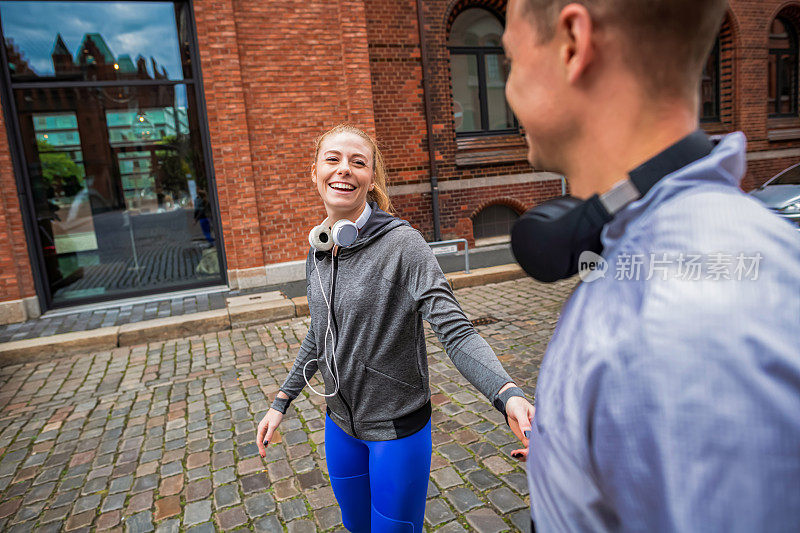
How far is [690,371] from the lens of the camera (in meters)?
0.54

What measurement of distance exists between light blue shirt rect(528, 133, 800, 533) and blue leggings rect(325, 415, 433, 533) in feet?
4.73

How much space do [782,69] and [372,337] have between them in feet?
58.6

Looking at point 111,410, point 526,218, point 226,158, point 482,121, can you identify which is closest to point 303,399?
point 111,410

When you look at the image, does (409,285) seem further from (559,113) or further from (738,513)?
(738,513)

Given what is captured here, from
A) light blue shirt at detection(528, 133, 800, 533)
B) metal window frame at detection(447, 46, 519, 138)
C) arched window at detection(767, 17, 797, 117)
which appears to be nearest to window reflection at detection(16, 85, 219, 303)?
metal window frame at detection(447, 46, 519, 138)

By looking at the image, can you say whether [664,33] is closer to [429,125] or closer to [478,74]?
[429,125]

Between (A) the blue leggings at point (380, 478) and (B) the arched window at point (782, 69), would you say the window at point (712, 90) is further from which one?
(A) the blue leggings at point (380, 478)

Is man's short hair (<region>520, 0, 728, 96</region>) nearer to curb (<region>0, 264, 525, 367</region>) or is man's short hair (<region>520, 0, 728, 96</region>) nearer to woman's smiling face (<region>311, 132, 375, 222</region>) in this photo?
woman's smiling face (<region>311, 132, 375, 222</region>)

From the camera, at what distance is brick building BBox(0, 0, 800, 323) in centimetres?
850

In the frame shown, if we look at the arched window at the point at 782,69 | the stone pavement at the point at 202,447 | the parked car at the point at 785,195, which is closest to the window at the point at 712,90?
the arched window at the point at 782,69

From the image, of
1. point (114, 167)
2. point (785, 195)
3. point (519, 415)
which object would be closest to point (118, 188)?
point (114, 167)

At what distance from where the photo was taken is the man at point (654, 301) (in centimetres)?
52

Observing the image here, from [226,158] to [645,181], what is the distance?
9044 millimetres

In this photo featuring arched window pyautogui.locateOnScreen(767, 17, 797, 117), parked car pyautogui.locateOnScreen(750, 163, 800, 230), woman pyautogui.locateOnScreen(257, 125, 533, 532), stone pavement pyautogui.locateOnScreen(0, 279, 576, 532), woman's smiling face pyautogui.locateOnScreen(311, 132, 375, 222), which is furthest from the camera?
arched window pyautogui.locateOnScreen(767, 17, 797, 117)
